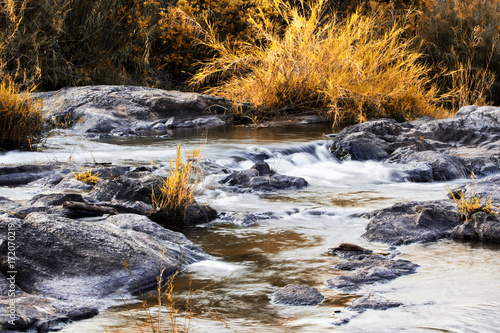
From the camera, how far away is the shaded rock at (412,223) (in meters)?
4.78

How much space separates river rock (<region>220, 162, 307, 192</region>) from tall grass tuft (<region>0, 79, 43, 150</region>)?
2.89m

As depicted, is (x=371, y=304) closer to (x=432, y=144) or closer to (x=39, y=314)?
(x=39, y=314)

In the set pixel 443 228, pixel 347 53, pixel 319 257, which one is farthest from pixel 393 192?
pixel 347 53

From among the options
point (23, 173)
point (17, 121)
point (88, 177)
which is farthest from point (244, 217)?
point (17, 121)

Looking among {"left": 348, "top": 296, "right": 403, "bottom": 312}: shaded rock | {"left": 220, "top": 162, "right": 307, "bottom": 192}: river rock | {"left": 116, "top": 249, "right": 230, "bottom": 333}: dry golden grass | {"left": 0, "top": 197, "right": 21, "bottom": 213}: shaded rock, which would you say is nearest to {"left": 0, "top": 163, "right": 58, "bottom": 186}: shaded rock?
{"left": 0, "top": 197, "right": 21, "bottom": 213}: shaded rock

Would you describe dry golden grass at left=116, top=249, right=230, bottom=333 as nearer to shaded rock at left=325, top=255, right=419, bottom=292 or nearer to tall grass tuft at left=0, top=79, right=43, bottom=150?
shaded rock at left=325, top=255, right=419, bottom=292

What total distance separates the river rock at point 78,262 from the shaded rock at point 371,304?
3.40 ft

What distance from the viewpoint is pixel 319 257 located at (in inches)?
170

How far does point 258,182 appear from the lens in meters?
6.77

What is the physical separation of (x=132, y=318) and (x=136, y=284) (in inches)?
20.5

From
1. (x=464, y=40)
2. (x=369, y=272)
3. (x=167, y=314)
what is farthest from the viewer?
(x=464, y=40)

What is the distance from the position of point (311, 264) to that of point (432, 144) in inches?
222

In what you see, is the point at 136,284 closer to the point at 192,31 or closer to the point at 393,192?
the point at 393,192

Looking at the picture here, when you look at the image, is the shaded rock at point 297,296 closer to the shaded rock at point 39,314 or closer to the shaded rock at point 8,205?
the shaded rock at point 39,314
